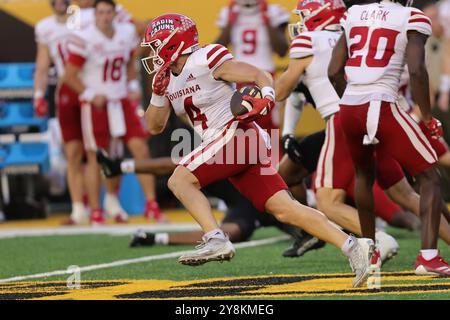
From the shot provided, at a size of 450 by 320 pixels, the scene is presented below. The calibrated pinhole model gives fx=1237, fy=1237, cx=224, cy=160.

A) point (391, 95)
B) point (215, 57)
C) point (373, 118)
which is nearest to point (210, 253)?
point (215, 57)

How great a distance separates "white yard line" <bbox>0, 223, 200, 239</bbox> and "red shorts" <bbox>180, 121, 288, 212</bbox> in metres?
4.12

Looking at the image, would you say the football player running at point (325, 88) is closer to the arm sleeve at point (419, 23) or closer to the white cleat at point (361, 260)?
the arm sleeve at point (419, 23)

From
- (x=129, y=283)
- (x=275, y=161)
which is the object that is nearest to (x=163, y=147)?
(x=275, y=161)

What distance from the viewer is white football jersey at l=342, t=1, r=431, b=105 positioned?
6633mm

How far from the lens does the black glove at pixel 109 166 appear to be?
32.0 ft

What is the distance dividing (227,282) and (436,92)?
700cm

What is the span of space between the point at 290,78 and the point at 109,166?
2659mm

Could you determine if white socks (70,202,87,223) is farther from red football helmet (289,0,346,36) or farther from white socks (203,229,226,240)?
white socks (203,229,226,240)

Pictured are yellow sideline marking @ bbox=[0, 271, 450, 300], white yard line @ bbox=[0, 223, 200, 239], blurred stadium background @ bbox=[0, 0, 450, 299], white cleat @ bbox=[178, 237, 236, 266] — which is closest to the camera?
yellow sideline marking @ bbox=[0, 271, 450, 300]

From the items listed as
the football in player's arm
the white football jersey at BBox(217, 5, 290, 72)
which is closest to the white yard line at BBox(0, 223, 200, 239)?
the white football jersey at BBox(217, 5, 290, 72)

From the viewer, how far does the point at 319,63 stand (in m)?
7.72

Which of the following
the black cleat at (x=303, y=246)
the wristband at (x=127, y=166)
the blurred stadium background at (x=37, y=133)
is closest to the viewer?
the black cleat at (x=303, y=246)

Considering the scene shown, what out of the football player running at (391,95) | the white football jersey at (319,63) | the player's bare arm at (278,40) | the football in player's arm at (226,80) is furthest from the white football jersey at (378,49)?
the player's bare arm at (278,40)

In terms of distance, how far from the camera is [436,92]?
12.9 meters
